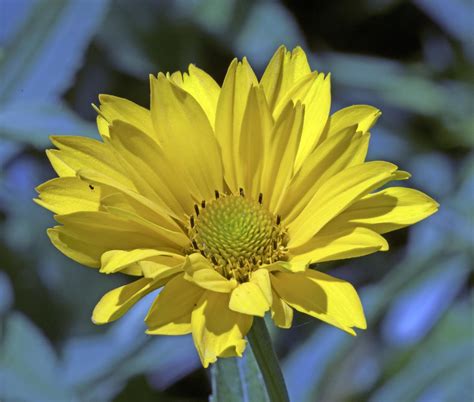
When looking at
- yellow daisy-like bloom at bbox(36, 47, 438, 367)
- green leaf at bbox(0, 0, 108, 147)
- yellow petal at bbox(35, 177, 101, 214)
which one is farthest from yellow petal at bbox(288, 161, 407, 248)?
green leaf at bbox(0, 0, 108, 147)

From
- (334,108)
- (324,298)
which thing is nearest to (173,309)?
(324,298)

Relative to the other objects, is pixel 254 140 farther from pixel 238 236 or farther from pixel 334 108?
pixel 334 108

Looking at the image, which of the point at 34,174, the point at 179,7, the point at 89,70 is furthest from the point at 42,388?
the point at 179,7

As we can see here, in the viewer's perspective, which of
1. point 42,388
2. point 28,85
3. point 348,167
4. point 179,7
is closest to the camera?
point 348,167

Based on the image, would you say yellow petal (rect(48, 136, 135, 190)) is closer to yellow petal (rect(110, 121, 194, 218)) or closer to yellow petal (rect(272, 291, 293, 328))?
yellow petal (rect(110, 121, 194, 218))

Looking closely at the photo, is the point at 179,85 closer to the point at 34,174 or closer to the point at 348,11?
the point at 34,174

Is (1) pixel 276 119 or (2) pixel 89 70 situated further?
(2) pixel 89 70

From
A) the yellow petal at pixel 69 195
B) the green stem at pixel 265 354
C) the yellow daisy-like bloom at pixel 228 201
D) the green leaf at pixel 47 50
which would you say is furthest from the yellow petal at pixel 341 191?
Result: the green leaf at pixel 47 50
